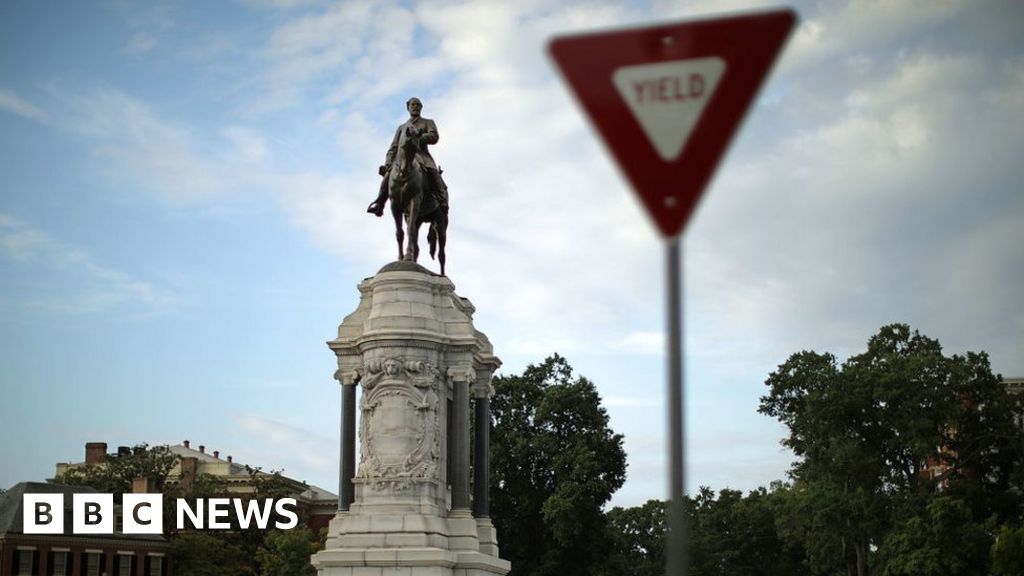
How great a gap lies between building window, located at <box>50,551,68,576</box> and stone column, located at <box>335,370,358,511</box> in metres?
50.4

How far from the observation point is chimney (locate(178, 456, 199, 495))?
9346 centimetres

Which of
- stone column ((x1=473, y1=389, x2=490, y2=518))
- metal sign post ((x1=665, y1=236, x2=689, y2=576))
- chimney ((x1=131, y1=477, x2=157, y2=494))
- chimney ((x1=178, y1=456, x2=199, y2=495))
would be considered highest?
chimney ((x1=178, y1=456, x2=199, y2=495))

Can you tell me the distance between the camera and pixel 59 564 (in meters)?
80.2

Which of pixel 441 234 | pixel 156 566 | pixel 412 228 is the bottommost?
pixel 156 566

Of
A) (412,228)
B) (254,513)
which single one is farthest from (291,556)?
(412,228)

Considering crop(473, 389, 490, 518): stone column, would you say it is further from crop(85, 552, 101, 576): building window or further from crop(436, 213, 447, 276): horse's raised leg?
crop(85, 552, 101, 576): building window

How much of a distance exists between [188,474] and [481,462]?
229 ft

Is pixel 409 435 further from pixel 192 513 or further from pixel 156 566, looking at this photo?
pixel 156 566

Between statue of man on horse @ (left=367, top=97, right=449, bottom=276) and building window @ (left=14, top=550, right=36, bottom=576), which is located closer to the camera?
statue of man on horse @ (left=367, top=97, right=449, bottom=276)

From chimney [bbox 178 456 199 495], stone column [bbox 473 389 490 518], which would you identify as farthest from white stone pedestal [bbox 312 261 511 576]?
chimney [bbox 178 456 199 495]

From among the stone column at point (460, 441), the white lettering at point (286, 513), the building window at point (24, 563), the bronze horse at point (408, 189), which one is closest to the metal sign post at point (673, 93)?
the stone column at point (460, 441)

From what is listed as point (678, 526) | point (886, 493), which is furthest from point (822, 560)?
point (678, 526)

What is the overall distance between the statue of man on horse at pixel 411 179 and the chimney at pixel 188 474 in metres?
55.0

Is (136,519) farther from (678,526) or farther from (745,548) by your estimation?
(678,526)
